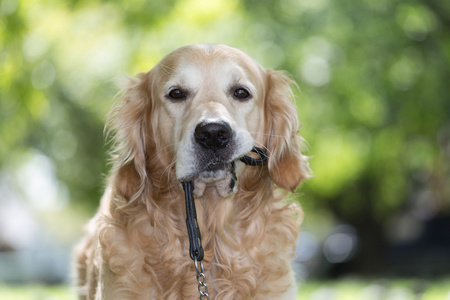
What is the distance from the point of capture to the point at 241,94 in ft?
12.6

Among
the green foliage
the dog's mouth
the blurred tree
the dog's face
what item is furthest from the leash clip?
the blurred tree

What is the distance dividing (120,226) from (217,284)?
679 mm

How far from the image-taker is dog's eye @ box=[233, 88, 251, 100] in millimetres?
3814

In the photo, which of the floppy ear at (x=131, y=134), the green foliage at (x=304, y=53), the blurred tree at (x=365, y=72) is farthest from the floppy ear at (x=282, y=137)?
the blurred tree at (x=365, y=72)

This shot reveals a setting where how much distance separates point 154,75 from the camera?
3988 mm

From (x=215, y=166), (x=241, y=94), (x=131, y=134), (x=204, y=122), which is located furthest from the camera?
(x=131, y=134)

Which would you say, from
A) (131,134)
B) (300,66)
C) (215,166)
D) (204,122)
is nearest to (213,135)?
(204,122)

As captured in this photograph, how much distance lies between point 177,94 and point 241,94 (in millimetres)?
393

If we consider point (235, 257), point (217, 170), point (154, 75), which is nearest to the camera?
point (217, 170)

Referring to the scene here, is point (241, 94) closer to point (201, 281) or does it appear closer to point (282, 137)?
point (282, 137)

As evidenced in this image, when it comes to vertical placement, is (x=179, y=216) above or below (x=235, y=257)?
above

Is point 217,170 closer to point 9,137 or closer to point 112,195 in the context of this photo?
point 112,195

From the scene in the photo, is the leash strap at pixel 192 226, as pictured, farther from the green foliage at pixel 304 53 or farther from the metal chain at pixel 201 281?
the green foliage at pixel 304 53

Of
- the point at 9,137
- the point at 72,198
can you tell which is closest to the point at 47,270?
the point at 72,198
